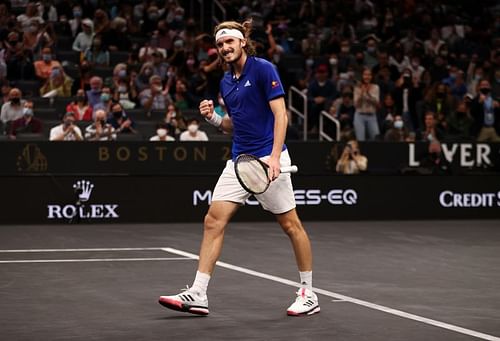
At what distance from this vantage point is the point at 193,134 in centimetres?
1886

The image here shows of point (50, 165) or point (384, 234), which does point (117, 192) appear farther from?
point (384, 234)

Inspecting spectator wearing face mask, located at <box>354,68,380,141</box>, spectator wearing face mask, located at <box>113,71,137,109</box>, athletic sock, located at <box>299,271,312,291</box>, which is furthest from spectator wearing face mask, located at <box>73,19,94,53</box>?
athletic sock, located at <box>299,271,312,291</box>

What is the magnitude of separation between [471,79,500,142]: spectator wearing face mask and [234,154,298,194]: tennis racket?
1368 cm

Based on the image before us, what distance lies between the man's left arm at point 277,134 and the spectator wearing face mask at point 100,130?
1047 centimetres

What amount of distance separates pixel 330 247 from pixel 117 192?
4.91 m

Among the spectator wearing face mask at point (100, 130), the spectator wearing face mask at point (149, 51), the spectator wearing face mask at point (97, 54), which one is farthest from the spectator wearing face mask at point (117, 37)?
the spectator wearing face mask at point (100, 130)

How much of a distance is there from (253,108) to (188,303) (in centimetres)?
148

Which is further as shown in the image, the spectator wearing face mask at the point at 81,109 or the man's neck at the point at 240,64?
the spectator wearing face mask at the point at 81,109

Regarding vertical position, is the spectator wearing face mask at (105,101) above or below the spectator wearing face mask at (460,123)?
above

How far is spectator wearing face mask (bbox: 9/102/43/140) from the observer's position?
1875 centimetres

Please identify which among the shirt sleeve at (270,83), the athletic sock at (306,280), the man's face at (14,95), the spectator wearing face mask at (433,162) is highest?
the shirt sleeve at (270,83)

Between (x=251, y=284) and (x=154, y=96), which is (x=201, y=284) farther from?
(x=154, y=96)

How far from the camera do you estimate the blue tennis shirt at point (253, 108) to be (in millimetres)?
8383

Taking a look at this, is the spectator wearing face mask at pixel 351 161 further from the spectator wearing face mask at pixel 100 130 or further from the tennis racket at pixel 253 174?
the tennis racket at pixel 253 174
